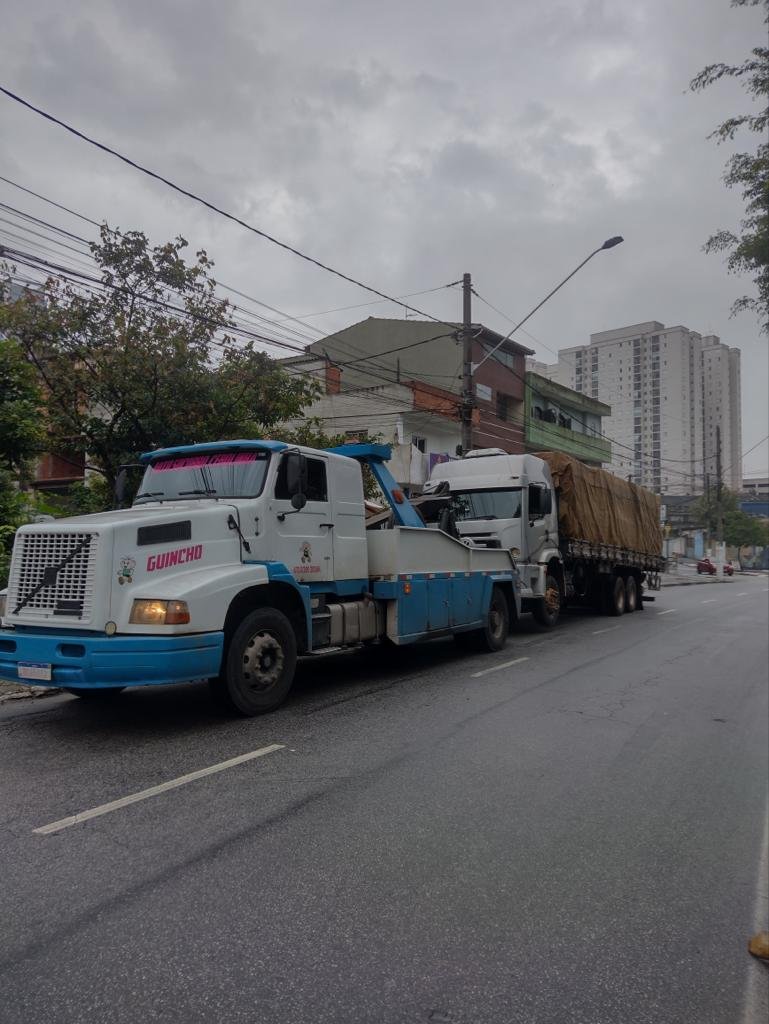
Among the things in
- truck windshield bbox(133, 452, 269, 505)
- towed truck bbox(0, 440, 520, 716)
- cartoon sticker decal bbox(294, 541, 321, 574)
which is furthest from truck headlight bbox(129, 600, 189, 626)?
cartoon sticker decal bbox(294, 541, 321, 574)

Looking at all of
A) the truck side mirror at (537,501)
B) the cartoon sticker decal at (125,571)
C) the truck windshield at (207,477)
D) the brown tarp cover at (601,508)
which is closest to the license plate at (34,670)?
the cartoon sticker decal at (125,571)

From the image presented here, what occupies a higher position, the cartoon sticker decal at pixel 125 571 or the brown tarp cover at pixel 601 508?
the brown tarp cover at pixel 601 508

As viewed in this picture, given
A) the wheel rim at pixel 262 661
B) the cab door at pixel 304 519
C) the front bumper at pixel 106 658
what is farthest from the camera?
the cab door at pixel 304 519

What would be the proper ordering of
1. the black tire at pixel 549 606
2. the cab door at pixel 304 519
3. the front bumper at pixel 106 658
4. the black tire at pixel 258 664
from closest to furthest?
1. the front bumper at pixel 106 658
2. the black tire at pixel 258 664
3. the cab door at pixel 304 519
4. the black tire at pixel 549 606

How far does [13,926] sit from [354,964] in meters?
1.45

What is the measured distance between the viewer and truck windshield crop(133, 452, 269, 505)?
746cm

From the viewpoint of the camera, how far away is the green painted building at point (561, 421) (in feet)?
118

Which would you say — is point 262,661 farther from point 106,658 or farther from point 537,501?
point 537,501

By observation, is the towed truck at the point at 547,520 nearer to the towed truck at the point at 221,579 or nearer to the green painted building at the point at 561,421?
the towed truck at the point at 221,579

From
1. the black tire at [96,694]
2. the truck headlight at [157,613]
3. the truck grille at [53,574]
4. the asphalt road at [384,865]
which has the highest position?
the truck grille at [53,574]

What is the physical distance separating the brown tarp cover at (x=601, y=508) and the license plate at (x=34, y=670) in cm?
1155

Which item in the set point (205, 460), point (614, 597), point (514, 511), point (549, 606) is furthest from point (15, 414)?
point (614, 597)

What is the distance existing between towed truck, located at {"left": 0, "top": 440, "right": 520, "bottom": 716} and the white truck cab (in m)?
4.50

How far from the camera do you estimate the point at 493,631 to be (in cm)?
1184
